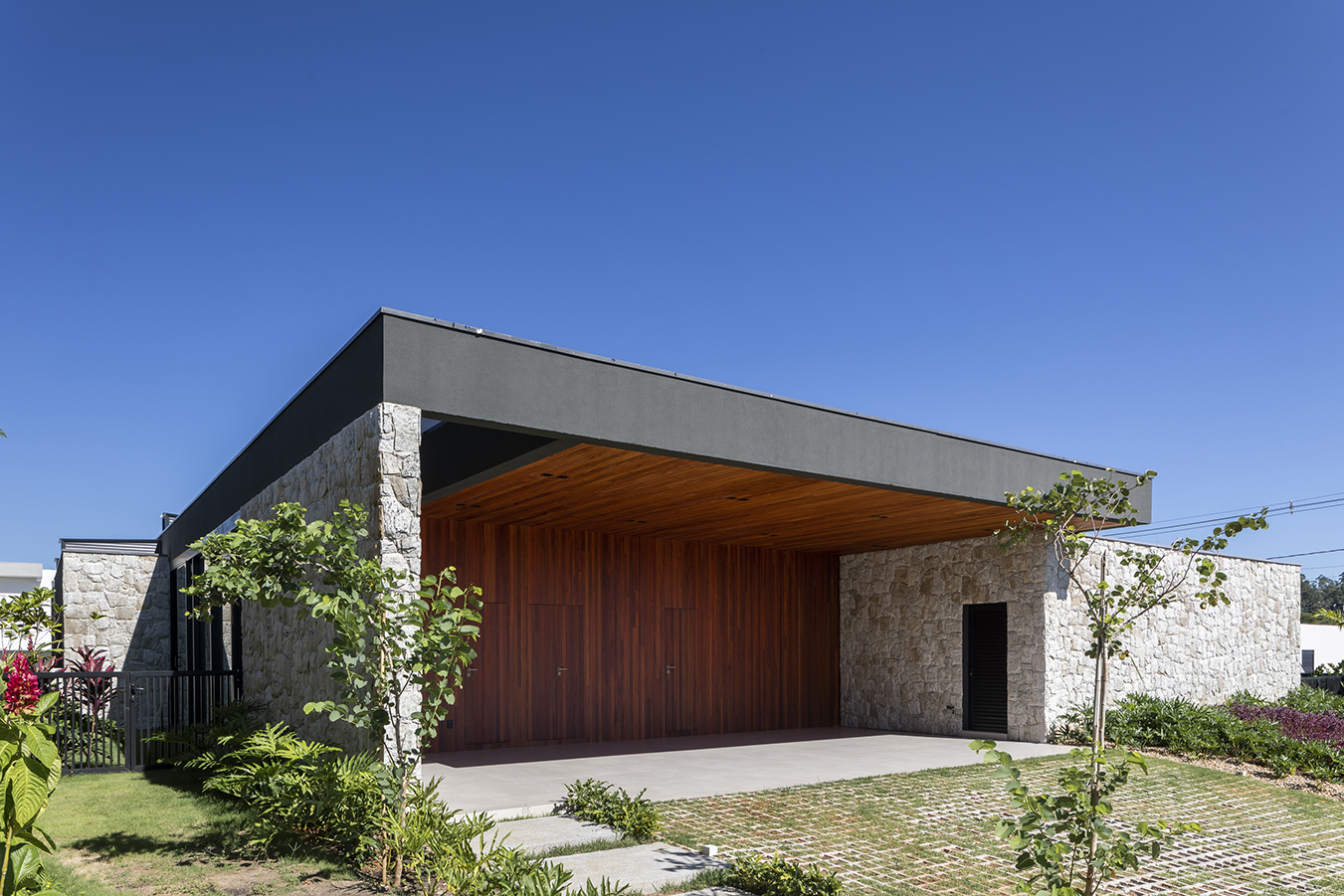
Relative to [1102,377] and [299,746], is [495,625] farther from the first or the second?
[1102,377]

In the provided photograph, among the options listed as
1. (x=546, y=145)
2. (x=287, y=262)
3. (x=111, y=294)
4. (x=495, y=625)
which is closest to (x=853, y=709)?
(x=495, y=625)

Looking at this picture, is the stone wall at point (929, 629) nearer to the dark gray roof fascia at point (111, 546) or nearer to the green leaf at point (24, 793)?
the green leaf at point (24, 793)

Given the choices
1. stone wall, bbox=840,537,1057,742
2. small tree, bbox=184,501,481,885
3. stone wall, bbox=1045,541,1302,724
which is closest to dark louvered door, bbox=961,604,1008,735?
stone wall, bbox=840,537,1057,742

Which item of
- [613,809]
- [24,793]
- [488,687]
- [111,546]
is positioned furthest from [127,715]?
[111,546]

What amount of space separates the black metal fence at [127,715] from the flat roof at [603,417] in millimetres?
2117

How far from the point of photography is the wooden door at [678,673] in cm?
1370

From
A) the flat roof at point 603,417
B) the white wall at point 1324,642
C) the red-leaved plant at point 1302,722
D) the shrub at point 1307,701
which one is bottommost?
the white wall at point 1324,642

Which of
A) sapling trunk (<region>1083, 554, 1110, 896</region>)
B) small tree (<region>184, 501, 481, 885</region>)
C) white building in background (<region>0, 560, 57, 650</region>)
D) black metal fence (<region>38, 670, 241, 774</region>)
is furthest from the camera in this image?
white building in background (<region>0, 560, 57, 650</region>)

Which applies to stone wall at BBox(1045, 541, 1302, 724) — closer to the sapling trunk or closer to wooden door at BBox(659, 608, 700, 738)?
wooden door at BBox(659, 608, 700, 738)

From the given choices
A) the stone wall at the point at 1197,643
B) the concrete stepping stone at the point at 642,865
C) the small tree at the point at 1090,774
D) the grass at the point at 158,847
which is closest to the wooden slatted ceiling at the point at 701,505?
the stone wall at the point at 1197,643

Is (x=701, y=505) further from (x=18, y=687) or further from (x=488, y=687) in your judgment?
(x=18, y=687)

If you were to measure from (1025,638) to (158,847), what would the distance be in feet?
34.5

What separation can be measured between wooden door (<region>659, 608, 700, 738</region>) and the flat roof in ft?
16.6

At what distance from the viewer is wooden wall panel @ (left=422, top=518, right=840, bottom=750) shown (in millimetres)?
12188
